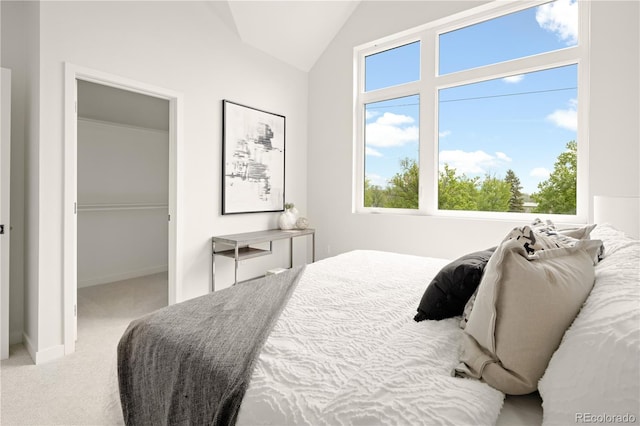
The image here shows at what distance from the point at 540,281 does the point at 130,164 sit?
198 inches

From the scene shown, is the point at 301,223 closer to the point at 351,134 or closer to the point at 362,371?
the point at 351,134

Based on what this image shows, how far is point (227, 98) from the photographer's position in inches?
141

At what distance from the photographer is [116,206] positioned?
4.38m

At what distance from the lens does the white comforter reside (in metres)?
0.79

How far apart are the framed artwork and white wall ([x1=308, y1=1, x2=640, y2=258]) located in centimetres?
61

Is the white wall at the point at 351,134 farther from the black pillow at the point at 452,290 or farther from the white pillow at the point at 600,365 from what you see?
the white pillow at the point at 600,365

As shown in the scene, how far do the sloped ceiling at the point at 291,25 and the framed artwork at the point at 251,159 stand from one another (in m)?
0.79

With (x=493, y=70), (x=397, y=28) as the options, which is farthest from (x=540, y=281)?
(x=397, y=28)

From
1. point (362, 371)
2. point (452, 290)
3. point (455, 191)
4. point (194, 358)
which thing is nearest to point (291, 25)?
point (455, 191)

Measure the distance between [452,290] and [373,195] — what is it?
10.0ft

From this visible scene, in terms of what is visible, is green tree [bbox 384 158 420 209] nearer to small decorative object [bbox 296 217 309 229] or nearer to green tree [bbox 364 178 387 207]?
Result: green tree [bbox 364 178 387 207]

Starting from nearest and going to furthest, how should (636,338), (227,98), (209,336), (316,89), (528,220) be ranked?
(636,338) → (209,336) → (528,220) → (227,98) → (316,89)

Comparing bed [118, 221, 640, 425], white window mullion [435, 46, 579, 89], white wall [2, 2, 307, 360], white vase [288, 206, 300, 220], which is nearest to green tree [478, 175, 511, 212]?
white window mullion [435, 46, 579, 89]

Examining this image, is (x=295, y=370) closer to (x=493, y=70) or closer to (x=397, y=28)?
(x=493, y=70)
